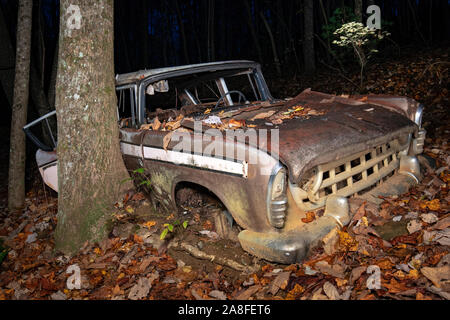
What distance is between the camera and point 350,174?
9.22 feet

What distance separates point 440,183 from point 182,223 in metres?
2.68

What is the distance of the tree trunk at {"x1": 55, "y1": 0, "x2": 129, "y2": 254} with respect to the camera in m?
3.44

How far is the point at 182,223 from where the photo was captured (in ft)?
10.8

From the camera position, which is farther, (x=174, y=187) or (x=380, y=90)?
(x=380, y=90)

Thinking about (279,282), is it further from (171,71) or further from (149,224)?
(171,71)

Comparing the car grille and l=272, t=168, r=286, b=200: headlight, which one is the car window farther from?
the car grille

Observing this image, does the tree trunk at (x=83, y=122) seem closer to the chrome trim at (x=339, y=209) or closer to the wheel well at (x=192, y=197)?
the wheel well at (x=192, y=197)

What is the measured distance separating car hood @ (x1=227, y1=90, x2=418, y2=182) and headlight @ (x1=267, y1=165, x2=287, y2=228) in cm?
10

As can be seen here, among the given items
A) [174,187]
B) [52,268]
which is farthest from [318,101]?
[52,268]

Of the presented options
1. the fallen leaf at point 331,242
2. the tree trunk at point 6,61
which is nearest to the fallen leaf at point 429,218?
the fallen leaf at point 331,242

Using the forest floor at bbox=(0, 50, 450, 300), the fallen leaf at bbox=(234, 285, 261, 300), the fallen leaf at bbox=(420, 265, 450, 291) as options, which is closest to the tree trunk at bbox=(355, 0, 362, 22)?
the forest floor at bbox=(0, 50, 450, 300)

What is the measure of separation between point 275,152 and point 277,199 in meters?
0.34

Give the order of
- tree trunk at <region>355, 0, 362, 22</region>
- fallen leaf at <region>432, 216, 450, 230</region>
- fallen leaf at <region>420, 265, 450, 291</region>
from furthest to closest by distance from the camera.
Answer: tree trunk at <region>355, 0, 362, 22</region> < fallen leaf at <region>432, 216, 450, 230</region> < fallen leaf at <region>420, 265, 450, 291</region>
